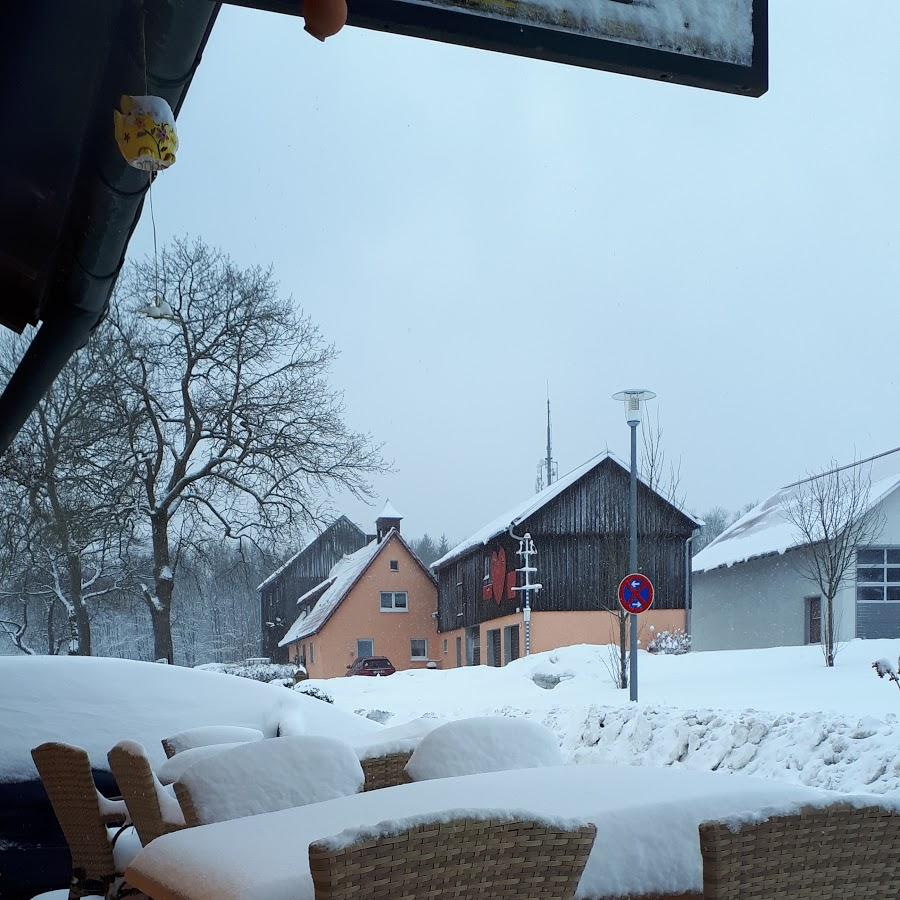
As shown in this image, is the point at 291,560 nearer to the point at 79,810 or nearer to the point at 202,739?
the point at 202,739

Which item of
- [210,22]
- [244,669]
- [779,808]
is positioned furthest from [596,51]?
[244,669]

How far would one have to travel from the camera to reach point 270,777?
202 centimetres

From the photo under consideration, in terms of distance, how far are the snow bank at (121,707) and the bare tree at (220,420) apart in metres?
9.86

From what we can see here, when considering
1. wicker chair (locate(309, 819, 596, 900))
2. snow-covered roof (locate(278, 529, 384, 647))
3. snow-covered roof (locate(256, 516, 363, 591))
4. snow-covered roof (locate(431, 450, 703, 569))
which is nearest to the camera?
wicker chair (locate(309, 819, 596, 900))

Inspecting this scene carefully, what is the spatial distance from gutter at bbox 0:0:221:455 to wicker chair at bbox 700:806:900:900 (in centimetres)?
151

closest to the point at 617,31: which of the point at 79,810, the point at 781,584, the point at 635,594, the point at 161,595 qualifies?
the point at 79,810

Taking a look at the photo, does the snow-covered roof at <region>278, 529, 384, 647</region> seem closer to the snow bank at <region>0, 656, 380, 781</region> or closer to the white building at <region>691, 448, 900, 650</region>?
the white building at <region>691, 448, 900, 650</region>

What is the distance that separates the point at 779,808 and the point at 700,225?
65.0m

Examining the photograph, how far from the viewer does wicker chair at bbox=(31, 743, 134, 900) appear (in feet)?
7.88

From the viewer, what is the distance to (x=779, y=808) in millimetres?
1265

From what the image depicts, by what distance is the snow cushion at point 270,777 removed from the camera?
1.92m

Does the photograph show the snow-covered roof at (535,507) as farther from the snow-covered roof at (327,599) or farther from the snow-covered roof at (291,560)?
the snow-covered roof at (291,560)

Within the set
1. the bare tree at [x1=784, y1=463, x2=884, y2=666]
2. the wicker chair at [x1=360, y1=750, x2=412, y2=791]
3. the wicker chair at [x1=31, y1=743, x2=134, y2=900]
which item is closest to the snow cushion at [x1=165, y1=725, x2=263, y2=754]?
the wicker chair at [x1=360, y1=750, x2=412, y2=791]

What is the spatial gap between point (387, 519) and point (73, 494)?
7979 millimetres
